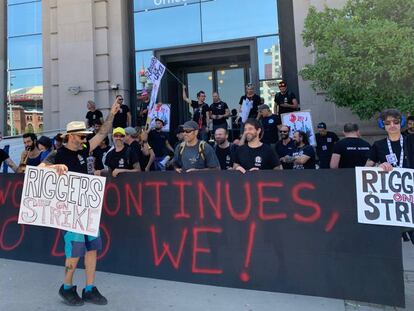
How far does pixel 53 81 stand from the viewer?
40.3 feet

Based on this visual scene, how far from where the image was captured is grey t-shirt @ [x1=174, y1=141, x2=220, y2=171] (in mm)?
5137

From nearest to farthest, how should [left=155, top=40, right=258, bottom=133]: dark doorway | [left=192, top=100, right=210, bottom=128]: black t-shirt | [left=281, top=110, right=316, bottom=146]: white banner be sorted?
[left=281, top=110, right=316, bottom=146]: white banner → [left=192, top=100, right=210, bottom=128]: black t-shirt → [left=155, top=40, right=258, bottom=133]: dark doorway

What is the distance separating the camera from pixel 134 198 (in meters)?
5.16

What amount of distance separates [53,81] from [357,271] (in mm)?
10755

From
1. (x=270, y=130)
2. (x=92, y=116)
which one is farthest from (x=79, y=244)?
(x=92, y=116)

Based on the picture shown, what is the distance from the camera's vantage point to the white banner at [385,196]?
3.94 meters

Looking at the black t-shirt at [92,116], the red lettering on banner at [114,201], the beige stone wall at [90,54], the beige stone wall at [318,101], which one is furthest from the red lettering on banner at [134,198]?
the beige stone wall at [90,54]

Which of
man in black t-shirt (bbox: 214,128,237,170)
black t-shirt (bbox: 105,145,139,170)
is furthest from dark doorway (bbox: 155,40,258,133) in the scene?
black t-shirt (bbox: 105,145,139,170)

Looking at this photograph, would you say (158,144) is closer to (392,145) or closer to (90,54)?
(90,54)

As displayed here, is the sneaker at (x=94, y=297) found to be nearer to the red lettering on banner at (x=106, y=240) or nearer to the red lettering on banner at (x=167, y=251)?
the red lettering on banner at (x=167, y=251)

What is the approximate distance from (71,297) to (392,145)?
3.65m

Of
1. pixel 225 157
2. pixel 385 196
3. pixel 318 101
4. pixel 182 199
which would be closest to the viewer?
pixel 385 196

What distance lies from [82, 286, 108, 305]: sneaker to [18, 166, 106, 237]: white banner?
1.96ft

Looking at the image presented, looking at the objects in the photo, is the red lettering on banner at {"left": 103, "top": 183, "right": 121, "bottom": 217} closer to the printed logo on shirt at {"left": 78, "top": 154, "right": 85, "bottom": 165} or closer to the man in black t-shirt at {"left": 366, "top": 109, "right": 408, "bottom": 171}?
the printed logo on shirt at {"left": 78, "top": 154, "right": 85, "bottom": 165}
